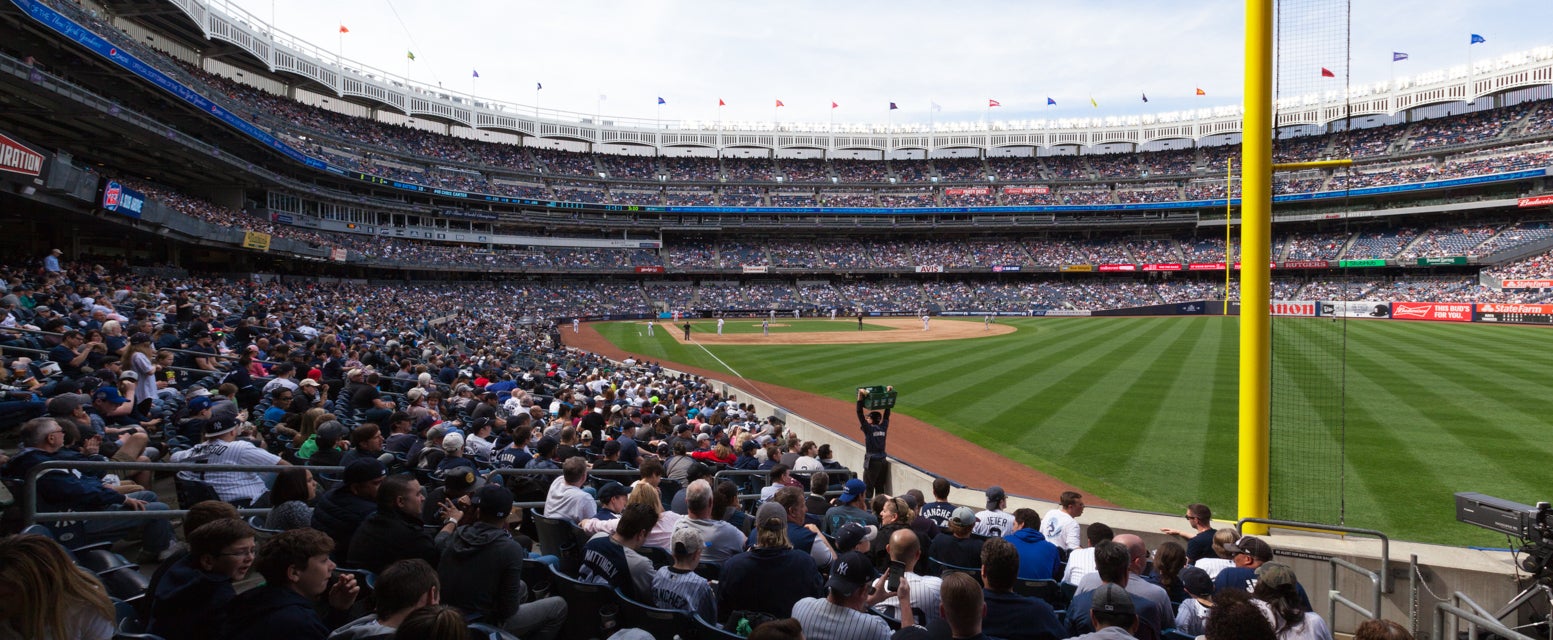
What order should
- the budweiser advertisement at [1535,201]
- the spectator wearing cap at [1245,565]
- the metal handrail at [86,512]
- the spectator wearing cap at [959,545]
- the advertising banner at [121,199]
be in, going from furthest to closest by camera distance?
the budweiser advertisement at [1535,201]
the advertising banner at [121,199]
the spectator wearing cap at [959,545]
the spectator wearing cap at [1245,565]
the metal handrail at [86,512]

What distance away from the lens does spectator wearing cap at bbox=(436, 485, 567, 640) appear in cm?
409

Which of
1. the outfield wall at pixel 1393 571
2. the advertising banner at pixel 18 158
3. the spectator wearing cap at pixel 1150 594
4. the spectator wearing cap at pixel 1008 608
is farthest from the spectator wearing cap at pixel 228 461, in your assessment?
the advertising banner at pixel 18 158

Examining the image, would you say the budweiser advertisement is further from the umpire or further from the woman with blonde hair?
the woman with blonde hair

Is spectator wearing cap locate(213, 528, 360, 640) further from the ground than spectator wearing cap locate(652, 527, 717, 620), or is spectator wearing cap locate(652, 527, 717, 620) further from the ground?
spectator wearing cap locate(213, 528, 360, 640)

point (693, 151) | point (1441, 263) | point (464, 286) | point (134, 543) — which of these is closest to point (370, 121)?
point (464, 286)

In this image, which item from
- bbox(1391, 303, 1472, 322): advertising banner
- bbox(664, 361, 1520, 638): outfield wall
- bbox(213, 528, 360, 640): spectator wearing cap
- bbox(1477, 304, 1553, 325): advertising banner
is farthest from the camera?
bbox(1391, 303, 1472, 322): advertising banner

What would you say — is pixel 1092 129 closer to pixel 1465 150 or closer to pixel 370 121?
pixel 1465 150

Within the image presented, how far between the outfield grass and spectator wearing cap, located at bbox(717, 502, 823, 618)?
7.10 metres

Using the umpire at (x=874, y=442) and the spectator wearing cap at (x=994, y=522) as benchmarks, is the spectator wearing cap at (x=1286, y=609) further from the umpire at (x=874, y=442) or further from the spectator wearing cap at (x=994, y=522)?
the umpire at (x=874, y=442)

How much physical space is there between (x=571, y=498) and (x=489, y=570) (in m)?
1.86

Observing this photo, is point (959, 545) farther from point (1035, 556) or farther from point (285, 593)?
point (285, 593)

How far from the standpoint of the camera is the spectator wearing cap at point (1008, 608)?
13.1 ft

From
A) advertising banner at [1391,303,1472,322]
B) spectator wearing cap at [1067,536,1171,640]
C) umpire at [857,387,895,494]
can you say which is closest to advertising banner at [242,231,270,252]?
umpire at [857,387,895,494]

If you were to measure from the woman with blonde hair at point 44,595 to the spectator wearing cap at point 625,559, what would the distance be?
7.68ft
